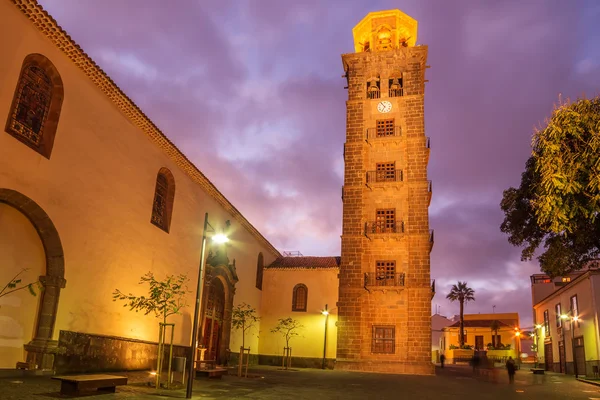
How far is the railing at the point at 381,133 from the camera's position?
3127 cm

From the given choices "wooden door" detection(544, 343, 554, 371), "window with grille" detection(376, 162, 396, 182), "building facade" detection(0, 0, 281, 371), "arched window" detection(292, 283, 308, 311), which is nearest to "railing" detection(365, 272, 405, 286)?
"arched window" detection(292, 283, 308, 311)

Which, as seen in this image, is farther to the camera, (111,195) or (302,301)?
(302,301)

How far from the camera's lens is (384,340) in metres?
28.4

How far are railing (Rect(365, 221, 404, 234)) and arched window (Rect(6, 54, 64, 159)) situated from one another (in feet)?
65.6

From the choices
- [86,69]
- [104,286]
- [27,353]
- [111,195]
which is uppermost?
[86,69]

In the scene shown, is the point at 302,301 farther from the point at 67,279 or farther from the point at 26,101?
the point at 26,101

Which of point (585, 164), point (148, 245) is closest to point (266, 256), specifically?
point (148, 245)

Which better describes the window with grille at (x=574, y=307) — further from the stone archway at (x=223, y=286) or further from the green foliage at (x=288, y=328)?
the stone archway at (x=223, y=286)

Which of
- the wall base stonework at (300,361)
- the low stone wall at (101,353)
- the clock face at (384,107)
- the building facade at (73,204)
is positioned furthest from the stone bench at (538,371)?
the low stone wall at (101,353)

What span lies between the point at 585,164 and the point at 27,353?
15369 millimetres

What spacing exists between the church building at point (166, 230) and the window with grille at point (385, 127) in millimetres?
97

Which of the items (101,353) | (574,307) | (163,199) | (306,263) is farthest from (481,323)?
(101,353)

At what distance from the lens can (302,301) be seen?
33.2 m

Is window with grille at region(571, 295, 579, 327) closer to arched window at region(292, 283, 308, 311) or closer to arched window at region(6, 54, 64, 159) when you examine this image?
arched window at region(292, 283, 308, 311)
